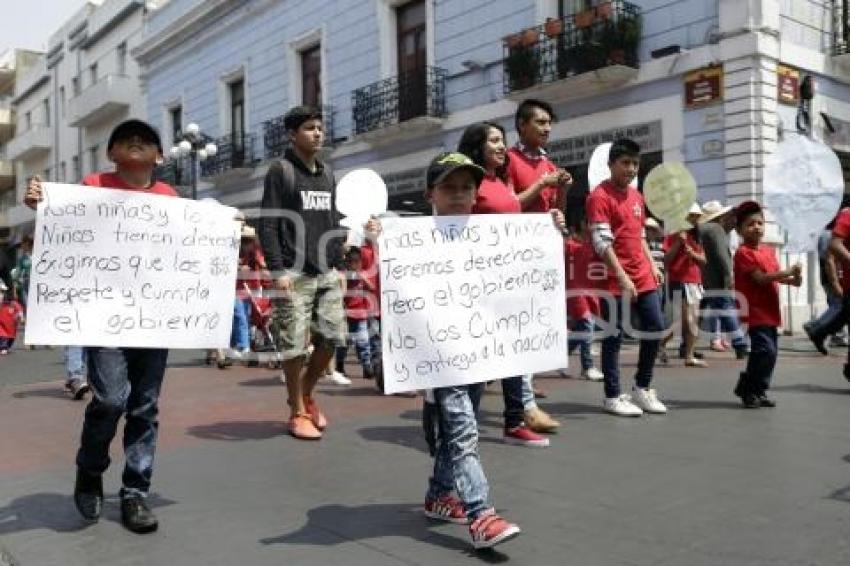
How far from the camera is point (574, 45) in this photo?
13922 mm

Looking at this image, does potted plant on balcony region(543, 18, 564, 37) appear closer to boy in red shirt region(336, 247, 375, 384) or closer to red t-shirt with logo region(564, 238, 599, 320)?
red t-shirt with logo region(564, 238, 599, 320)

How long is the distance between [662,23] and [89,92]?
25012 millimetres

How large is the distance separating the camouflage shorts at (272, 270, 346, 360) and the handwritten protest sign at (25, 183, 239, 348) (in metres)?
1.28

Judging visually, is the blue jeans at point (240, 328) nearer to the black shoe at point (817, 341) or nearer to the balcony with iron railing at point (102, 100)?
the black shoe at point (817, 341)

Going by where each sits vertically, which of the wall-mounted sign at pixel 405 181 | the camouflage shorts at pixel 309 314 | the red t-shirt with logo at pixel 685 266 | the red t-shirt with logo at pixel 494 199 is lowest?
the camouflage shorts at pixel 309 314

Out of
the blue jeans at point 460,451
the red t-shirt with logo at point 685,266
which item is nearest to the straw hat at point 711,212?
the red t-shirt with logo at point 685,266

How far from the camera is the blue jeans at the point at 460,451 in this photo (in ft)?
9.99

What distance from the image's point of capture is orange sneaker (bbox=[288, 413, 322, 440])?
16.9 feet

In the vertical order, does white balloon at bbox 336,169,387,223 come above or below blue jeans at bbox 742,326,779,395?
above

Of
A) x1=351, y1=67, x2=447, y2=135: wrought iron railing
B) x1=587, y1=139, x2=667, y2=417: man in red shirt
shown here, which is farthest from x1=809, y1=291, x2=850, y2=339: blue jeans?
x1=351, y1=67, x2=447, y2=135: wrought iron railing

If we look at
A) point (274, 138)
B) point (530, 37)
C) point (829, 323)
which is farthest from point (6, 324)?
point (829, 323)

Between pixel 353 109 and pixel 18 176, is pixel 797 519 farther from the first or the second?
pixel 18 176

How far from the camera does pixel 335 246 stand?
542 centimetres

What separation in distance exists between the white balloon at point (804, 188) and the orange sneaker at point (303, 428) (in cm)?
620
